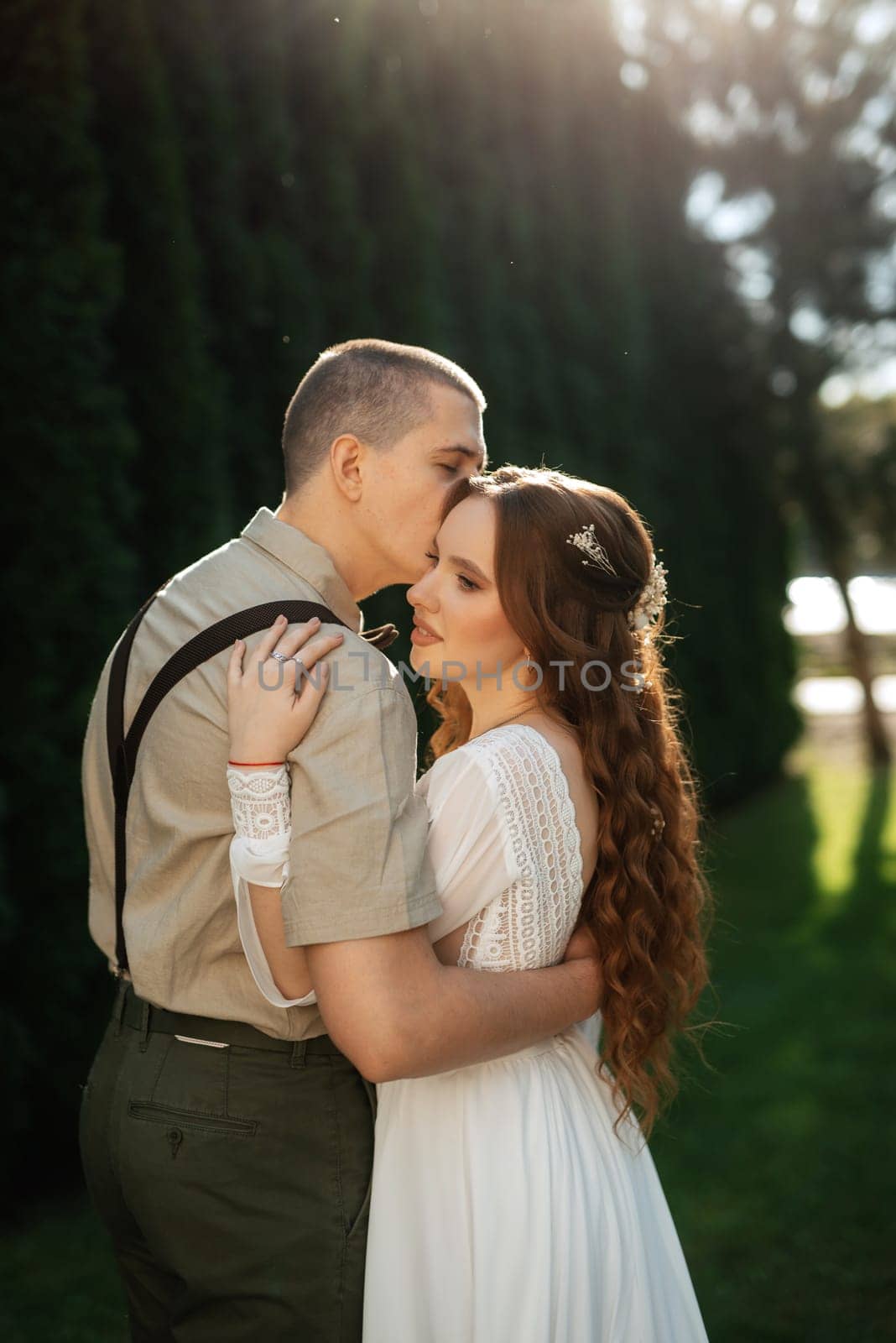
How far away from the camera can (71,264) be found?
12.4 ft

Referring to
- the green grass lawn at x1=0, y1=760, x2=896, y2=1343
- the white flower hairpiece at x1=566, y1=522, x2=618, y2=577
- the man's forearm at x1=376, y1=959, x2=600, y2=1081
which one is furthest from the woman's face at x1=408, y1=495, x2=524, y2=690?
the green grass lawn at x1=0, y1=760, x2=896, y2=1343

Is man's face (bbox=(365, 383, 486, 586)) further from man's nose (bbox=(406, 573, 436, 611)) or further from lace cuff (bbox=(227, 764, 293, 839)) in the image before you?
lace cuff (bbox=(227, 764, 293, 839))

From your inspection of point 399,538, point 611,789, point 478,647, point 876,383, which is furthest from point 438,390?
point 876,383

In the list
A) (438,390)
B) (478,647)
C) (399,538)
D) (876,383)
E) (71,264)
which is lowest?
(478,647)

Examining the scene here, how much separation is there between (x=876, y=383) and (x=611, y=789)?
12468 mm

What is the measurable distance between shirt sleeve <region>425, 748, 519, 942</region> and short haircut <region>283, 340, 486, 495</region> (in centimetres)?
71

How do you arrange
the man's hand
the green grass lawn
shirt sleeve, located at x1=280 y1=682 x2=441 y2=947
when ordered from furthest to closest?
the green grass lawn → the man's hand → shirt sleeve, located at x1=280 y1=682 x2=441 y2=947

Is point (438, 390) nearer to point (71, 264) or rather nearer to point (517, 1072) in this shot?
point (517, 1072)

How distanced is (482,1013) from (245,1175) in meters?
0.51

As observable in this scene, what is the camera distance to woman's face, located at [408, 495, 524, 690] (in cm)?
223

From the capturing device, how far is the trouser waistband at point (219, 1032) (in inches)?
77.1

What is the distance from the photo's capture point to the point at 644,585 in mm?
2348

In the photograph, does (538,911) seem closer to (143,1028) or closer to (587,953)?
(587,953)

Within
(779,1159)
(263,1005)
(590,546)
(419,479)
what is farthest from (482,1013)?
(779,1159)
